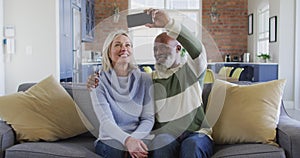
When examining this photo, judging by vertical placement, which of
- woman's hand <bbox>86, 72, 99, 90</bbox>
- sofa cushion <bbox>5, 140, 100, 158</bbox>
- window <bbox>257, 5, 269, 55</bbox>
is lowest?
sofa cushion <bbox>5, 140, 100, 158</bbox>

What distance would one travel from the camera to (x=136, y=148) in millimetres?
1880

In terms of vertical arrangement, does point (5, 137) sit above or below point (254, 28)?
below

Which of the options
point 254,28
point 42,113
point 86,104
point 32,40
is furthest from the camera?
point 254,28

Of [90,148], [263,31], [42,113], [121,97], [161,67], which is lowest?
[90,148]

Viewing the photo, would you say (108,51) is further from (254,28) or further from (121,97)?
(254,28)

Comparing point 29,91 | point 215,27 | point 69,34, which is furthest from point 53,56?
point 215,27

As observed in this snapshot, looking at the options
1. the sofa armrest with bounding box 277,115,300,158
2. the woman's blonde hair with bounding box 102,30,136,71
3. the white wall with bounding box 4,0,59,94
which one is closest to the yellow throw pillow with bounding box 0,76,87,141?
the woman's blonde hair with bounding box 102,30,136,71

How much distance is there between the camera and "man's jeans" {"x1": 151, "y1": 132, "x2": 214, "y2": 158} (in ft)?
6.07

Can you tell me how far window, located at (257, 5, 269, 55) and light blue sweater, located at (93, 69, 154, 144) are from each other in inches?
235

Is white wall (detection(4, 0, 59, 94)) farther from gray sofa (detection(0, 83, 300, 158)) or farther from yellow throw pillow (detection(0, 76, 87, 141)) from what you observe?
gray sofa (detection(0, 83, 300, 158))

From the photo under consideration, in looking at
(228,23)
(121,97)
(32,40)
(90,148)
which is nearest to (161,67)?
(121,97)

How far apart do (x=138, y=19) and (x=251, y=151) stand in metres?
0.97

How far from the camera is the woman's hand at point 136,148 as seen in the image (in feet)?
6.15

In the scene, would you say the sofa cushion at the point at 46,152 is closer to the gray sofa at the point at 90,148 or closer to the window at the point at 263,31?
the gray sofa at the point at 90,148
